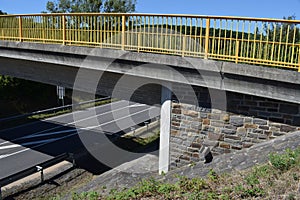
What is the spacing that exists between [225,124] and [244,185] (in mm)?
2151

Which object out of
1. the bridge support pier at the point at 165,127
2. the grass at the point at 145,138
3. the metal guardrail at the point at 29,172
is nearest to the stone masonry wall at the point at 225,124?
the bridge support pier at the point at 165,127

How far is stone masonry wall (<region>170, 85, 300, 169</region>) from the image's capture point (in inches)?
231

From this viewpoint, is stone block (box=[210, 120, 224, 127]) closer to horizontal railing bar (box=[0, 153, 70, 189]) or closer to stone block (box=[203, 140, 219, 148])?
stone block (box=[203, 140, 219, 148])

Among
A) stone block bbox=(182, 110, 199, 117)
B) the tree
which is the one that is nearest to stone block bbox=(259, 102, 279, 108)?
stone block bbox=(182, 110, 199, 117)

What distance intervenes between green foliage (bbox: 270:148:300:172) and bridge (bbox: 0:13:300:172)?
43.6 inches

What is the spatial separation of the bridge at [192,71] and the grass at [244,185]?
1289 mm

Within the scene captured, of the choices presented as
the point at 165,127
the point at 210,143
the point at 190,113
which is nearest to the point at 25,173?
the point at 165,127

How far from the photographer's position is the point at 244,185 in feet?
14.5

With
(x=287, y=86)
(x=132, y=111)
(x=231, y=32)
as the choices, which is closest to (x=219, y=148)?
(x=287, y=86)

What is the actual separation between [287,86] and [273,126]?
0.98m

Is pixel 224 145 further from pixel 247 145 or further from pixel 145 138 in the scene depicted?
pixel 145 138

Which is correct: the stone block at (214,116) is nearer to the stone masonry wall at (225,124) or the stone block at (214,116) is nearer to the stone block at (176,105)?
the stone masonry wall at (225,124)

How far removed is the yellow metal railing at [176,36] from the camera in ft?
18.6

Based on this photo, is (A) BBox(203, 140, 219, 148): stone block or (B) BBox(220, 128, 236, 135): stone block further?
(A) BBox(203, 140, 219, 148): stone block
